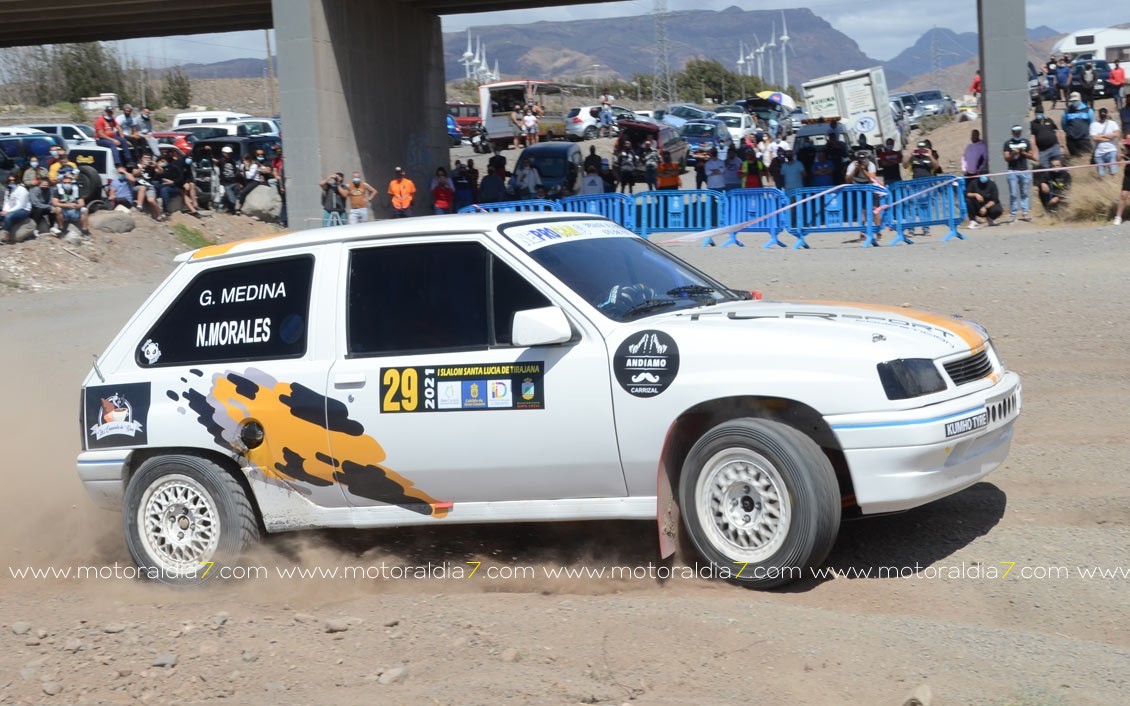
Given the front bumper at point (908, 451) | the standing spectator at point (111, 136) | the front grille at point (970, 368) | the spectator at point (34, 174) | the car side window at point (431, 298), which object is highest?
the standing spectator at point (111, 136)

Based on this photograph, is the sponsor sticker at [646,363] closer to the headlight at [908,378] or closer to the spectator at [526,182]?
the headlight at [908,378]

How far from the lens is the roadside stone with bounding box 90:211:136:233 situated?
73.8 ft

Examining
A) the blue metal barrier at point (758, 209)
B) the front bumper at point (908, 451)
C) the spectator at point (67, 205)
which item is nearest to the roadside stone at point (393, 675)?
the front bumper at point (908, 451)

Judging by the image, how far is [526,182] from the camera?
27.9m

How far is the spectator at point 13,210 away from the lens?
20812 millimetres

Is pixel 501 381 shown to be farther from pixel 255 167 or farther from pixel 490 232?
pixel 255 167

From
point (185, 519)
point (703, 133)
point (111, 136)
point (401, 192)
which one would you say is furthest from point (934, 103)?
point (185, 519)

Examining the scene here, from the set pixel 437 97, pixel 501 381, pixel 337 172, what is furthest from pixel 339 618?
pixel 437 97

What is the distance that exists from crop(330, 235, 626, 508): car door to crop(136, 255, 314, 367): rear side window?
0.97ft

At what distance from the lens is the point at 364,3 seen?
26797 mm

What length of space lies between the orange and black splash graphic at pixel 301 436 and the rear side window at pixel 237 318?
0.16 metres

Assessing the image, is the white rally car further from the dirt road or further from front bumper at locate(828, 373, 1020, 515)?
the dirt road

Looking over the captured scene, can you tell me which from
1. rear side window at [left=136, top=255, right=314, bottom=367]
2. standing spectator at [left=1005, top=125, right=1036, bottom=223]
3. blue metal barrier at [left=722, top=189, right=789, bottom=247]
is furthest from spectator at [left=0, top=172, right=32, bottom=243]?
standing spectator at [left=1005, top=125, right=1036, bottom=223]

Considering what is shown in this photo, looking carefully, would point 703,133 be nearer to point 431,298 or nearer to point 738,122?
point 738,122
